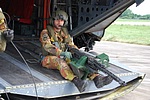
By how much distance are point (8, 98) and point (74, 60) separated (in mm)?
1412

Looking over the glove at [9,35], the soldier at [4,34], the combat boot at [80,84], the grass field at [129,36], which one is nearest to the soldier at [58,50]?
the combat boot at [80,84]

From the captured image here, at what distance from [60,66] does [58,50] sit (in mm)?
257

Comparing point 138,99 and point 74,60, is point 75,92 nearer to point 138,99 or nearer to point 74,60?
point 74,60

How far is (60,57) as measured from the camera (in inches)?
215

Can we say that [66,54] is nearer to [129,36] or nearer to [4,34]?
[4,34]

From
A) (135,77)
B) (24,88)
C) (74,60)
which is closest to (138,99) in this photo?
(135,77)

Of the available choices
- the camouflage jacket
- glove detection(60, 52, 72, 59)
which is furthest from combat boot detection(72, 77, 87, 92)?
the camouflage jacket

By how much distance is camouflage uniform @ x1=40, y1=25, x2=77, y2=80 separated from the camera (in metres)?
5.21

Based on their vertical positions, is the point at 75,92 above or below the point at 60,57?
below

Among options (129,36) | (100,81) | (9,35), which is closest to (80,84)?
(100,81)

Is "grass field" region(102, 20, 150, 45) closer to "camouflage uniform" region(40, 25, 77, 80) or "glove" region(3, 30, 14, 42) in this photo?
"camouflage uniform" region(40, 25, 77, 80)

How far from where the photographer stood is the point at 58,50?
17.7 feet

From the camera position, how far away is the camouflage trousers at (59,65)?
5.12m

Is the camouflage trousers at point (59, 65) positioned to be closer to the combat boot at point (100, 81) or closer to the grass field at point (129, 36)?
the combat boot at point (100, 81)
